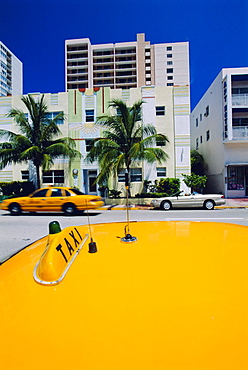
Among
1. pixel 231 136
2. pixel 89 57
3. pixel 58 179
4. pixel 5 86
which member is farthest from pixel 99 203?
pixel 5 86

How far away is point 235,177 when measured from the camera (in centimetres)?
2112

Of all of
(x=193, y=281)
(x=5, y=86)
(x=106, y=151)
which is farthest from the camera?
(x=5, y=86)

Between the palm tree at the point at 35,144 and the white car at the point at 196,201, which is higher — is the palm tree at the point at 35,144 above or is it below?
above

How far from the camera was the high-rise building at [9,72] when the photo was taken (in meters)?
82.1

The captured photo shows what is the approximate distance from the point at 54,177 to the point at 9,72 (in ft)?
291

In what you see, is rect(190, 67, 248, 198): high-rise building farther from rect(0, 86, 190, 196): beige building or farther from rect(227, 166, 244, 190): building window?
rect(0, 86, 190, 196): beige building

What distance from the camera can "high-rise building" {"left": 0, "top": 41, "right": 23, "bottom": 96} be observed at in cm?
8212

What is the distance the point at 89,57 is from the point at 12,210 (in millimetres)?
58537

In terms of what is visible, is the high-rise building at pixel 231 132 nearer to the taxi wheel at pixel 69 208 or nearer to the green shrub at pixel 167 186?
the green shrub at pixel 167 186

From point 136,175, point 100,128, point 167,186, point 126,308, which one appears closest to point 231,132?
point 167,186

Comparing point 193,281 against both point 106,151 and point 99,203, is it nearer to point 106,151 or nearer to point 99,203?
point 99,203

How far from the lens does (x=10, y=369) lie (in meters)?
0.88

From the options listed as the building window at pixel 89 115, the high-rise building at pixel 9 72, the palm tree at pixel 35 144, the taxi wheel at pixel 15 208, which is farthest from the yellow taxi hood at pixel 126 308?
the high-rise building at pixel 9 72

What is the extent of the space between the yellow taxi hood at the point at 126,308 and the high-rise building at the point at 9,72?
9497 cm
